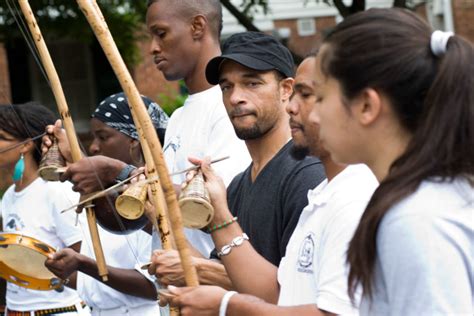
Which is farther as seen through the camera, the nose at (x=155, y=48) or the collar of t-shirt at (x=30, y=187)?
the collar of t-shirt at (x=30, y=187)

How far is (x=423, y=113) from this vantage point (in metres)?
2.14

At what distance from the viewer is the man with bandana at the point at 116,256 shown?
4719 mm

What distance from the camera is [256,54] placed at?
3766mm

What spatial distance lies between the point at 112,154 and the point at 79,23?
15.6ft

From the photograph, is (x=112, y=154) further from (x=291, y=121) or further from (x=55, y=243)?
(x=291, y=121)

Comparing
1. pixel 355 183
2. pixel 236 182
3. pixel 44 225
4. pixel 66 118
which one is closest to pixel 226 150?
pixel 236 182

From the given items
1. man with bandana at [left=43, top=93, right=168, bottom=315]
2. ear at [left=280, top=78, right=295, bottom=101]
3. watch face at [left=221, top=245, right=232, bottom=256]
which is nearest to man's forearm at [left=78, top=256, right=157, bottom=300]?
man with bandana at [left=43, top=93, right=168, bottom=315]

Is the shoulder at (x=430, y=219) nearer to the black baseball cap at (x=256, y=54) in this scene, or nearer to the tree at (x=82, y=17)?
the black baseball cap at (x=256, y=54)

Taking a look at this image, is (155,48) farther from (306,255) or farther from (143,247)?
(306,255)

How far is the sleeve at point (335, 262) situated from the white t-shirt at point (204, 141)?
4.31ft

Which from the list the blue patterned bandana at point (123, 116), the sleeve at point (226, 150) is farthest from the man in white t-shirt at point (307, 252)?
the blue patterned bandana at point (123, 116)

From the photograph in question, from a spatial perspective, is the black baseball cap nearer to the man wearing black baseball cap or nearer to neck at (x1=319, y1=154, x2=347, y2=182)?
the man wearing black baseball cap

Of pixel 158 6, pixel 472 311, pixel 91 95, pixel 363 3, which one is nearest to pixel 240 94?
pixel 158 6

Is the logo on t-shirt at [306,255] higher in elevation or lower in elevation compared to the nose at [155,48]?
lower
